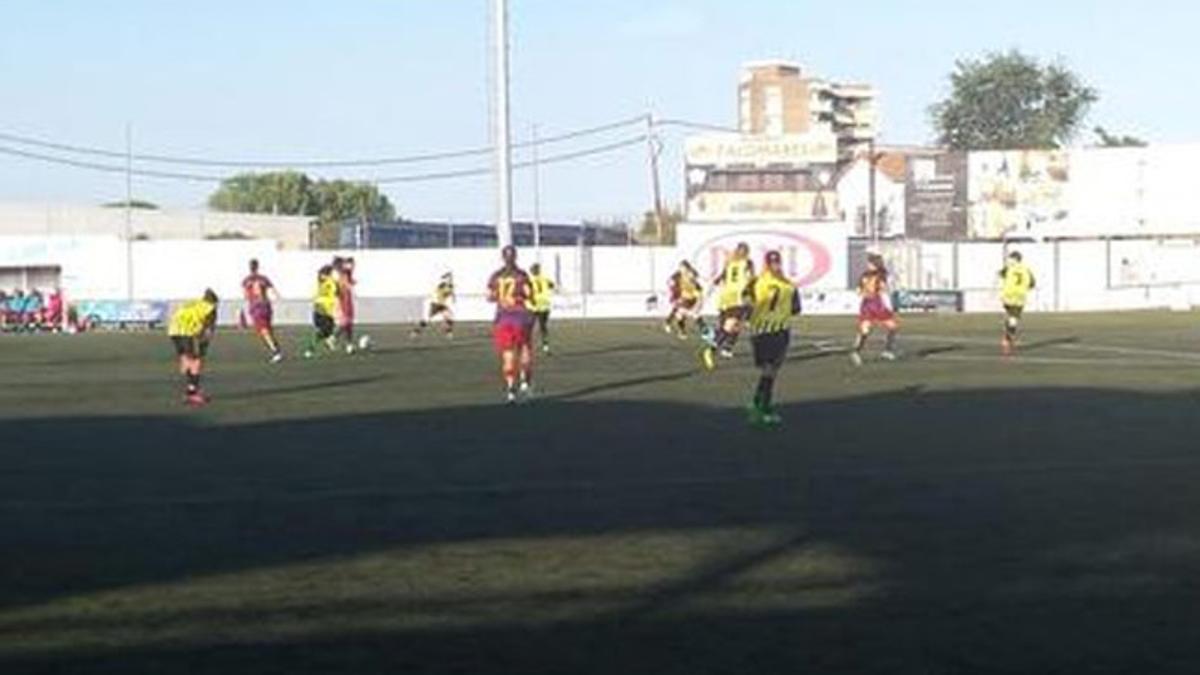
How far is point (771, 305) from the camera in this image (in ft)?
77.4

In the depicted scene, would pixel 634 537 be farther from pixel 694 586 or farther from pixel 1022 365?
pixel 1022 365

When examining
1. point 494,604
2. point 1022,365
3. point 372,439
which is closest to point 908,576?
point 494,604

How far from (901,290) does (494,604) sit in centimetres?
7267

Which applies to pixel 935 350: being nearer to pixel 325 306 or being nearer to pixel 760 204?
pixel 325 306

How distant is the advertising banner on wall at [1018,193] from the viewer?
104312mm

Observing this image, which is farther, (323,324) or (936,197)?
(936,197)

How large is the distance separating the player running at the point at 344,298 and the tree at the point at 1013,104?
355 ft

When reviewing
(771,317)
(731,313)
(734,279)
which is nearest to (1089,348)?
(731,313)

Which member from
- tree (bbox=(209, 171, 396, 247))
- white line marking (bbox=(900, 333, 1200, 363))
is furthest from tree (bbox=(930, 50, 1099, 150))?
white line marking (bbox=(900, 333, 1200, 363))

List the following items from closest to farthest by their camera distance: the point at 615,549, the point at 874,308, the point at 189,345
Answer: the point at 615,549 < the point at 189,345 < the point at 874,308

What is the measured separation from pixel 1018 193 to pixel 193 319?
8188cm

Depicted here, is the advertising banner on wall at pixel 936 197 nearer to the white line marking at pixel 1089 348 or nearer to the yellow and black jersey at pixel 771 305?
the white line marking at pixel 1089 348

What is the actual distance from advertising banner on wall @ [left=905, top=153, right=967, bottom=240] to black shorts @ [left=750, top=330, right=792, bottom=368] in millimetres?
84333

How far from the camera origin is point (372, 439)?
20812 mm
